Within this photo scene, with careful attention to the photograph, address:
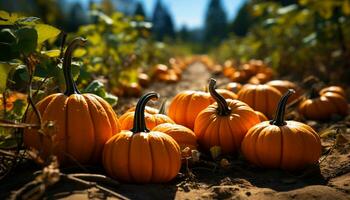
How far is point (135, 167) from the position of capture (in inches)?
100.0

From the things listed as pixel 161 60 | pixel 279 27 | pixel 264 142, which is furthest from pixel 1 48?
pixel 161 60

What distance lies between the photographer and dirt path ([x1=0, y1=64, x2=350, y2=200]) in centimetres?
236

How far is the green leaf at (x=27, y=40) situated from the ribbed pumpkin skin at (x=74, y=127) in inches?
13.2

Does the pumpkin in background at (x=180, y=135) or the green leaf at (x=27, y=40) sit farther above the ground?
the green leaf at (x=27, y=40)

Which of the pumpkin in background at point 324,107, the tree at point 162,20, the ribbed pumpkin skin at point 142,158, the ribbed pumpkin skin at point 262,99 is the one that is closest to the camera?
the ribbed pumpkin skin at point 142,158

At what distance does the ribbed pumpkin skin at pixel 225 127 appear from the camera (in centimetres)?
319

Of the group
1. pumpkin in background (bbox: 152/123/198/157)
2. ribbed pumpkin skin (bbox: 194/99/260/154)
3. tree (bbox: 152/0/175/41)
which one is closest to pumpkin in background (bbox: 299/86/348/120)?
ribbed pumpkin skin (bbox: 194/99/260/154)

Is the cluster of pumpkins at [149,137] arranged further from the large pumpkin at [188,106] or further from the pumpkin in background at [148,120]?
the large pumpkin at [188,106]

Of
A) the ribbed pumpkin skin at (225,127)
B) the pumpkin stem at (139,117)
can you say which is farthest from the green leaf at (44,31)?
the ribbed pumpkin skin at (225,127)

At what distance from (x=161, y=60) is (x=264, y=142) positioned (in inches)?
421

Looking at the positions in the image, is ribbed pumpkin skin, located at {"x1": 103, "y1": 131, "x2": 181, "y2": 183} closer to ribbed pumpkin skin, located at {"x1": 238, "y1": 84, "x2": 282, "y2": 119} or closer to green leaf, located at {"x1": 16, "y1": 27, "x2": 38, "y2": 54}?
green leaf, located at {"x1": 16, "y1": 27, "x2": 38, "y2": 54}

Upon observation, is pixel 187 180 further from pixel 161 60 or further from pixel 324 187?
pixel 161 60

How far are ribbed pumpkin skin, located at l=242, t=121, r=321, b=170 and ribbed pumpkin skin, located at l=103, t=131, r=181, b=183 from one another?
2.04 ft

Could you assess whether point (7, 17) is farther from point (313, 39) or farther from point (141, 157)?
point (313, 39)
